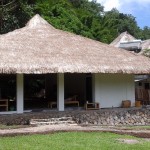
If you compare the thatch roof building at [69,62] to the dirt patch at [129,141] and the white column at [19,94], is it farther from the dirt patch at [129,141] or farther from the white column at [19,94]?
the dirt patch at [129,141]

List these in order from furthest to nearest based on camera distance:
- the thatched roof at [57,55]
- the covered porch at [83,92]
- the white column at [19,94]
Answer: the covered porch at [83,92] → the white column at [19,94] → the thatched roof at [57,55]

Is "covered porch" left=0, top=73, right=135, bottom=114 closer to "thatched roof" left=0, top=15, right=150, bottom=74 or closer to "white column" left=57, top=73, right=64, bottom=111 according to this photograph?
"white column" left=57, top=73, right=64, bottom=111

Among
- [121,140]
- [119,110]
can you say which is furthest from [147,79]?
[121,140]

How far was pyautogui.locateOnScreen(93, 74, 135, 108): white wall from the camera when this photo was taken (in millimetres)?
17125

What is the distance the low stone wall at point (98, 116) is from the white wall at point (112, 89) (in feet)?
2.36

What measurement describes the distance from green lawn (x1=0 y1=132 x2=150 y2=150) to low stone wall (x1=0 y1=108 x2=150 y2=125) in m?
3.29

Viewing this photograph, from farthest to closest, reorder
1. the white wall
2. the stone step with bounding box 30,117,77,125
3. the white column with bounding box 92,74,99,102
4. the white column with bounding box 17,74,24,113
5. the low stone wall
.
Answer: the white wall < the white column with bounding box 92,74,99,102 < the white column with bounding box 17,74,24,113 < the low stone wall < the stone step with bounding box 30,117,77,125

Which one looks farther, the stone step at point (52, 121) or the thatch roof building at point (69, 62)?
the thatch roof building at point (69, 62)

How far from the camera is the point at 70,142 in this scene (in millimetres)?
10320

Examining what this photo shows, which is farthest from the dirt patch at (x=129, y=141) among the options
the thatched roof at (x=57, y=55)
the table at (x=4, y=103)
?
the table at (x=4, y=103)

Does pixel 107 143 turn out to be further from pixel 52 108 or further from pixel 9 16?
pixel 9 16

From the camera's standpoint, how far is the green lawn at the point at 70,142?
A: 9529 millimetres

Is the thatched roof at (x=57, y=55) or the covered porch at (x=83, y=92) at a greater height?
the thatched roof at (x=57, y=55)

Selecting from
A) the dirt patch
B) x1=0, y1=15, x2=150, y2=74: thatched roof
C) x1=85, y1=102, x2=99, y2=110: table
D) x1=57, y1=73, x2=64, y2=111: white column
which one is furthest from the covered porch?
the dirt patch
